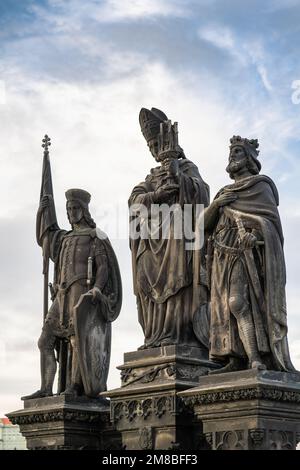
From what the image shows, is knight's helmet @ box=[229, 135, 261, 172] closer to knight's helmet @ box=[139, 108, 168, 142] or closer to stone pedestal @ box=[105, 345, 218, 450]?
knight's helmet @ box=[139, 108, 168, 142]

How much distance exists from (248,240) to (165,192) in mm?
2693

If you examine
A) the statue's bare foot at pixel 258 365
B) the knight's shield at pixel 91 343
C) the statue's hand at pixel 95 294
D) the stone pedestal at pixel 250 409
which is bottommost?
the stone pedestal at pixel 250 409

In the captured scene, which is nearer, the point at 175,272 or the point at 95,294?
the point at 175,272

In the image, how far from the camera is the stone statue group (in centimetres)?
1534

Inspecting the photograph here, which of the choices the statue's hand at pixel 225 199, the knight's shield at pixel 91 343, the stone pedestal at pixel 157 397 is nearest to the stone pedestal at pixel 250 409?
the stone pedestal at pixel 157 397

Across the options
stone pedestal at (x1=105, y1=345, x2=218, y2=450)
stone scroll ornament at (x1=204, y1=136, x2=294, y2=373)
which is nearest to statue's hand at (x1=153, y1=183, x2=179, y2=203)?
stone scroll ornament at (x1=204, y1=136, x2=294, y2=373)

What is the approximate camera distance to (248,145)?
1623 centimetres

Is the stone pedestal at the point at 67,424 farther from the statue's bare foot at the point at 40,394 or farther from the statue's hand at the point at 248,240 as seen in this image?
the statue's hand at the point at 248,240

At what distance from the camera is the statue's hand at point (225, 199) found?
15.9 m

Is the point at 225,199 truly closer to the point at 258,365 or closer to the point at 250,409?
the point at 258,365

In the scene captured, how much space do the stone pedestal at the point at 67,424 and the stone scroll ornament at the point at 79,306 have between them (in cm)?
27

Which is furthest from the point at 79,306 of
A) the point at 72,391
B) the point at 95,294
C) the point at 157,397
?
the point at 157,397
